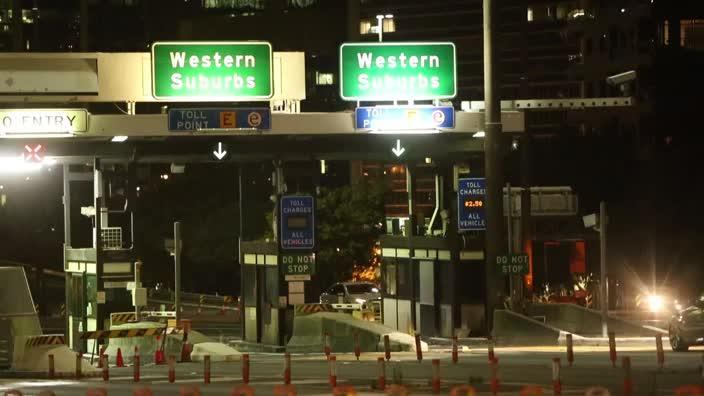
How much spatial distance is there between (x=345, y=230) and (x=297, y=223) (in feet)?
110

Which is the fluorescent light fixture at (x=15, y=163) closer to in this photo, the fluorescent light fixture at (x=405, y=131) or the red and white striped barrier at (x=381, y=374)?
the fluorescent light fixture at (x=405, y=131)

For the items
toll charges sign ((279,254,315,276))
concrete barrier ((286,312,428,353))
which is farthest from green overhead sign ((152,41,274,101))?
concrete barrier ((286,312,428,353))

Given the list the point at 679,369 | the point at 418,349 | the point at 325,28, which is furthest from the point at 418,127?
the point at 325,28

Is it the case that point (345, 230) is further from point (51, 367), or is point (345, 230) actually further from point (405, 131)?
point (51, 367)

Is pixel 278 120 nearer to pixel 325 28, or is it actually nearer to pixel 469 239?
pixel 469 239

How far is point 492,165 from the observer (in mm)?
38094

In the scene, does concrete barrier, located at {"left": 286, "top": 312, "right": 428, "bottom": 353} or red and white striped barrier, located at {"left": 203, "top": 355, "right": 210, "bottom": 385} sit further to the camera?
concrete barrier, located at {"left": 286, "top": 312, "right": 428, "bottom": 353}

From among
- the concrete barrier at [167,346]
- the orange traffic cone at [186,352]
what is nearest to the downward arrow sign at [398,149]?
the concrete barrier at [167,346]

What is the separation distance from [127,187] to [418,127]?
876 cm

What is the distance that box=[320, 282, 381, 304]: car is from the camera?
58.3 meters

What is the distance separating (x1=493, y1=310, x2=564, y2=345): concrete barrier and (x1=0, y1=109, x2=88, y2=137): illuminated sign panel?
38.9 ft

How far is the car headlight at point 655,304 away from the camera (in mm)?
59812

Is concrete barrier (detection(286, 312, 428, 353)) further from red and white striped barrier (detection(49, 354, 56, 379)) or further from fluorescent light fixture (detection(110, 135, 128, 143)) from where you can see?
red and white striped barrier (detection(49, 354, 56, 379))

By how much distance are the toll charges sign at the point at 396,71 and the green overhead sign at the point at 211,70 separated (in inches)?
85.7
